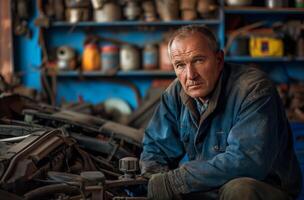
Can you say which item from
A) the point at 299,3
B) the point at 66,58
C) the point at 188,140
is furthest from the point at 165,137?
the point at 299,3

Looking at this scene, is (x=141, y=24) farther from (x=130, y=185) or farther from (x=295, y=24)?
(x=130, y=185)

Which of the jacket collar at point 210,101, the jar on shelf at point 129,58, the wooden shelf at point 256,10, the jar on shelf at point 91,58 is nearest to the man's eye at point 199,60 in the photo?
the jacket collar at point 210,101

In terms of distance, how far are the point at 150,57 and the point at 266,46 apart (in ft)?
3.98

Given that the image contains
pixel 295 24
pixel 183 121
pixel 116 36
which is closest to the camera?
pixel 183 121

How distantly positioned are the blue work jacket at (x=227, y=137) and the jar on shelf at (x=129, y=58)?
2934mm

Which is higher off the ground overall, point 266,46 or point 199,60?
point 199,60

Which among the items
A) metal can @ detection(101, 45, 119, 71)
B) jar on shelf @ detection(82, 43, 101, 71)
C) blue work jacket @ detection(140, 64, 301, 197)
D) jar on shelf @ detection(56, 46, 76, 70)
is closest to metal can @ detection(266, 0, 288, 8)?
metal can @ detection(101, 45, 119, 71)

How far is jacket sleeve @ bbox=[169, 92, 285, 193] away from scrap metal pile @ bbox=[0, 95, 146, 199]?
0.22 meters

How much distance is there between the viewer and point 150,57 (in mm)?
5492

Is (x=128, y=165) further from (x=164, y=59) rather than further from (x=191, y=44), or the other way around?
(x=164, y=59)

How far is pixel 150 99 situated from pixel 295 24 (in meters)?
1.70

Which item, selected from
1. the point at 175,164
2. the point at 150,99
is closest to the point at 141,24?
the point at 150,99

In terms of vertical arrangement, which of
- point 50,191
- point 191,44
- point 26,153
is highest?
point 191,44

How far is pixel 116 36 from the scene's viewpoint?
5.77 meters
